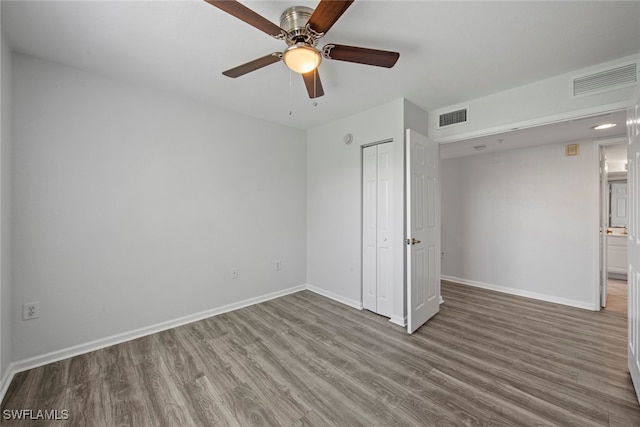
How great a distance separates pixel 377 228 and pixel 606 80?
7.81ft

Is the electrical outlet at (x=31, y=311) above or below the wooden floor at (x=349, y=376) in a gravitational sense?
above

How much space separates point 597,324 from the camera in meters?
2.82

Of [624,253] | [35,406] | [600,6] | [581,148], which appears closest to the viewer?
[600,6]

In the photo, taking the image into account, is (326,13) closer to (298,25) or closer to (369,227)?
(298,25)

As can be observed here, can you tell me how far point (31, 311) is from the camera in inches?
81.3

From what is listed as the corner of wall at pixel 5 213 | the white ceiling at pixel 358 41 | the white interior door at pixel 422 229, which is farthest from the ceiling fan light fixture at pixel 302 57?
the corner of wall at pixel 5 213

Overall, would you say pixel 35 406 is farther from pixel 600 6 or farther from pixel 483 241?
pixel 483 241

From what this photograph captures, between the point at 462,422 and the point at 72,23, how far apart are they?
12.0ft

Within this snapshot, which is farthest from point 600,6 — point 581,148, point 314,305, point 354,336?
point 314,305

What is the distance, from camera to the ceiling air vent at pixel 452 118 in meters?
2.92

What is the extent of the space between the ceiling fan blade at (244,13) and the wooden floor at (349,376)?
2.32 meters

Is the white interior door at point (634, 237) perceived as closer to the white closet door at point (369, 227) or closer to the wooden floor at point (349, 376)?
the wooden floor at point (349, 376)

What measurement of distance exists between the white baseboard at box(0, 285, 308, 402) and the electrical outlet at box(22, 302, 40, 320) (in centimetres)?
34

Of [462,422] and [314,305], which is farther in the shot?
[314,305]
